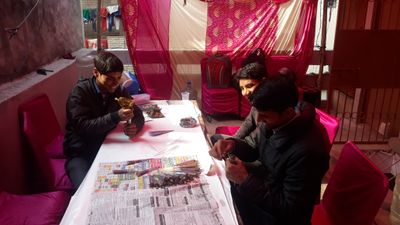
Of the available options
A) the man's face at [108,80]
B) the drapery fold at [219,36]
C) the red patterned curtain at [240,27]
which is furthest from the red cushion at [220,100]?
the man's face at [108,80]

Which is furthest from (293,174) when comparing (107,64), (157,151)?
(107,64)

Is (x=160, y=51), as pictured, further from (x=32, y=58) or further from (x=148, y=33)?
(x=32, y=58)

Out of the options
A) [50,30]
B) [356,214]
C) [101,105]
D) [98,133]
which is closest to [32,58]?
[50,30]

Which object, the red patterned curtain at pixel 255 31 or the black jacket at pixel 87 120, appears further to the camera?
the red patterned curtain at pixel 255 31

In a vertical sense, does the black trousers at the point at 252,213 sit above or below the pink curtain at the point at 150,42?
below

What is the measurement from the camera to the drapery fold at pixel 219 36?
163 inches

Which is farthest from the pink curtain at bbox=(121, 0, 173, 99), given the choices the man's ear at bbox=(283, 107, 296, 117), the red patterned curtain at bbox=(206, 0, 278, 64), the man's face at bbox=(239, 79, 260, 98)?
the man's ear at bbox=(283, 107, 296, 117)

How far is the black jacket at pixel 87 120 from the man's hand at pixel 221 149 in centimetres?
60

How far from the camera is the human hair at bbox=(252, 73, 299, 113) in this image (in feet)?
4.08

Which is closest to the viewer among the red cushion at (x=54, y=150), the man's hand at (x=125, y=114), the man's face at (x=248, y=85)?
the man's hand at (x=125, y=114)

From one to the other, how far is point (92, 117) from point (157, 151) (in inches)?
21.1

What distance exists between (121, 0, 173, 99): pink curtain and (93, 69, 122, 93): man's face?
86.8 inches

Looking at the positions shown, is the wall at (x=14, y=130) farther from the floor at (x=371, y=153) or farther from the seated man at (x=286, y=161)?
the floor at (x=371, y=153)

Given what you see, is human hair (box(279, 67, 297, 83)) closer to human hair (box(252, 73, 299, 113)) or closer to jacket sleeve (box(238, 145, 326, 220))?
human hair (box(252, 73, 299, 113))
